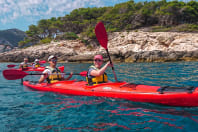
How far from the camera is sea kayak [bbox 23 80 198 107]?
3633 mm

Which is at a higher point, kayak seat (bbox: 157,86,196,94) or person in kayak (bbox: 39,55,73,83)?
person in kayak (bbox: 39,55,73,83)

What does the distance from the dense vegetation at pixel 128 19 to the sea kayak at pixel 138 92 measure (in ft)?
70.5

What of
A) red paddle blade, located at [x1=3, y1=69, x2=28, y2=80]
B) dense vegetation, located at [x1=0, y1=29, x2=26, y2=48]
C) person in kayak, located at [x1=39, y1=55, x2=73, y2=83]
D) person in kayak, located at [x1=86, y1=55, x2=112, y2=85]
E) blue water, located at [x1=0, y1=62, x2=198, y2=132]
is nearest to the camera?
blue water, located at [x1=0, y1=62, x2=198, y2=132]

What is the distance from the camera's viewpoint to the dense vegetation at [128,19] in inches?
1164

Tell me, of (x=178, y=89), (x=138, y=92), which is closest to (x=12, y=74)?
(x=138, y=92)

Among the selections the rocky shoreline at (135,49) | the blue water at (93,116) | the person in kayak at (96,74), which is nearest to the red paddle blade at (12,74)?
the blue water at (93,116)

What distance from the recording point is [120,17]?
33.1 meters

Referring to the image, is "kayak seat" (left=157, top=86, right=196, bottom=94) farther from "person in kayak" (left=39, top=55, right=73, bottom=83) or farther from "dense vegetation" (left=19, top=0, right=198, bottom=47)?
"dense vegetation" (left=19, top=0, right=198, bottom=47)

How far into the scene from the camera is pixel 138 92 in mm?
4172

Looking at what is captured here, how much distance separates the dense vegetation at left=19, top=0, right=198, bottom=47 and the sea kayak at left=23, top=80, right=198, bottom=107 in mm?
21475

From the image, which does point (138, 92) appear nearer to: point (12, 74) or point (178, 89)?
point (178, 89)

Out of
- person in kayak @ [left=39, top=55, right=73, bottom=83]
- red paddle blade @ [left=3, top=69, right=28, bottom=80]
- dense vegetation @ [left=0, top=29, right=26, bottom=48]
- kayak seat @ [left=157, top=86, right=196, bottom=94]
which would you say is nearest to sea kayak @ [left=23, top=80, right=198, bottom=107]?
kayak seat @ [left=157, top=86, right=196, bottom=94]

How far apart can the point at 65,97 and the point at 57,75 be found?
1136 millimetres

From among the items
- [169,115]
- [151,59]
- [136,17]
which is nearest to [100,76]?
[169,115]
